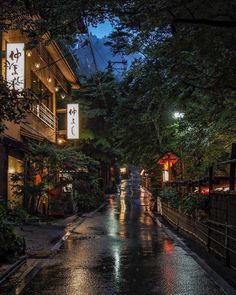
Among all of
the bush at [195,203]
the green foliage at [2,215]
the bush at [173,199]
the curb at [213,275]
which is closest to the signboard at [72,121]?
the bush at [173,199]

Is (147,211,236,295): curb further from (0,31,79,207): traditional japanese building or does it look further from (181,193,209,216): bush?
Answer: (0,31,79,207): traditional japanese building

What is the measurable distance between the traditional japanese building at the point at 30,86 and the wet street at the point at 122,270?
3327mm

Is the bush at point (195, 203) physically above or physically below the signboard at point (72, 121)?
below

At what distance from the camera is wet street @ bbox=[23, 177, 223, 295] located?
8914mm

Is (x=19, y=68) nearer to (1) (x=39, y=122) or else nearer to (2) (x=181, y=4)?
(1) (x=39, y=122)

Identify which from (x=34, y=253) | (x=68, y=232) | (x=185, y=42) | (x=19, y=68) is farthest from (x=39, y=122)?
(x=185, y=42)

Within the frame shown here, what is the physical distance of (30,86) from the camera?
24.0 meters

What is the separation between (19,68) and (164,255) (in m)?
10.4

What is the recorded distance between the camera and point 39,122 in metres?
27.0

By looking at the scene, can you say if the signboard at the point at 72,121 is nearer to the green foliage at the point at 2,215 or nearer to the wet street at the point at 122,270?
the wet street at the point at 122,270

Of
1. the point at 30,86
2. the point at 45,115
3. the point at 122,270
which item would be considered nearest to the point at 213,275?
the point at 122,270

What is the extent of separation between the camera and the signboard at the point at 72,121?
31188 mm

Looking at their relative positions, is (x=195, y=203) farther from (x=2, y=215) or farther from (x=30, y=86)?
(x=30, y=86)

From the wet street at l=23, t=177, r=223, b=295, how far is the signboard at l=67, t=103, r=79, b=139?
47.9 ft
